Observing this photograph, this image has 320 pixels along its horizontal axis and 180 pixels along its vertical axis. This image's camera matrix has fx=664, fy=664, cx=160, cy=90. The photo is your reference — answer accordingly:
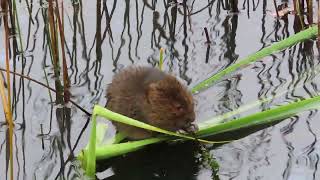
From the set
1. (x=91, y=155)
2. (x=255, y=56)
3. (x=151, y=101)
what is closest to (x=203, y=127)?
(x=151, y=101)

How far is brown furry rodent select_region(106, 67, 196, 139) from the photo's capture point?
319cm

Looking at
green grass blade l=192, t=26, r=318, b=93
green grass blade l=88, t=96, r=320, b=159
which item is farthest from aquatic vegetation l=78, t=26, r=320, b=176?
green grass blade l=192, t=26, r=318, b=93

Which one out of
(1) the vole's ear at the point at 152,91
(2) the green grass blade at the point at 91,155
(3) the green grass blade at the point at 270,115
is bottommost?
(2) the green grass blade at the point at 91,155

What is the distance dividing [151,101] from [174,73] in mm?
816

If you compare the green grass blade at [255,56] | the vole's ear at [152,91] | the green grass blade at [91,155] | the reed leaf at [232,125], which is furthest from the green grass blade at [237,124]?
the green grass blade at [255,56]

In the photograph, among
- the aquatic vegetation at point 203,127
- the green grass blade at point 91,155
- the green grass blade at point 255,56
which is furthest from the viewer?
the green grass blade at point 255,56

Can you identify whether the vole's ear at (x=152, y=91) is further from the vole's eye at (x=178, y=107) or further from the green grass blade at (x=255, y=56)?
the green grass blade at (x=255, y=56)

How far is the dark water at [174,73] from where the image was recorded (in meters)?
3.21

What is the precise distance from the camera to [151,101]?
10.5 ft

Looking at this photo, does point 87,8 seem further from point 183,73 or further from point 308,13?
point 308,13

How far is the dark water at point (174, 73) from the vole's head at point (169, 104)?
0.19 m

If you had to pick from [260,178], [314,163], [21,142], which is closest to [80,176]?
[21,142]

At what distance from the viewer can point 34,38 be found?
4.45 metres

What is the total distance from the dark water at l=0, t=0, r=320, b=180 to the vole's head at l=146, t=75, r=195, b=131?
0.19 metres
